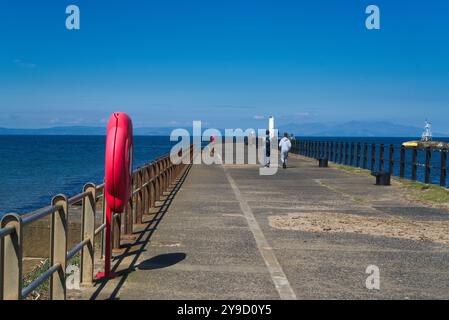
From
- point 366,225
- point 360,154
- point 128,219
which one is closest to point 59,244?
point 128,219

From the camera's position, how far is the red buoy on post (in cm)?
671

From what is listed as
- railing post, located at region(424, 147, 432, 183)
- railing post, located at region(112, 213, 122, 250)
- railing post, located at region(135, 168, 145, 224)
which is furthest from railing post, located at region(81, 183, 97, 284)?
railing post, located at region(424, 147, 432, 183)

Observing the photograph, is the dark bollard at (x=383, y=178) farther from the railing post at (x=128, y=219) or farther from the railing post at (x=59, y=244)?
the railing post at (x=59, y=244)

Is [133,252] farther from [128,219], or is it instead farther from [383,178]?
[383,178]

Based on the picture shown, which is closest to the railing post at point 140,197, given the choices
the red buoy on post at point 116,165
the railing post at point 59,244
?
the red buoy on post at point 116,165

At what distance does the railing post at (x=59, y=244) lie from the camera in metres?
5.37

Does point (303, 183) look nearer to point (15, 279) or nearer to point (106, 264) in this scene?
point (106, 264)

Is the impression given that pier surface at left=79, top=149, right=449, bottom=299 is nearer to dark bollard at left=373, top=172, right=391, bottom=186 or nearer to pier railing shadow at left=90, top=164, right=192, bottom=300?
pier railing shadow at left=90, top=164, right=192, bottom=300

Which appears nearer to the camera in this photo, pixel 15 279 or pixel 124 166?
pixel 15 279

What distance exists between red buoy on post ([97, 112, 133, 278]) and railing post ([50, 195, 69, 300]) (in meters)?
1.28

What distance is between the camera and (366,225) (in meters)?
10.9
